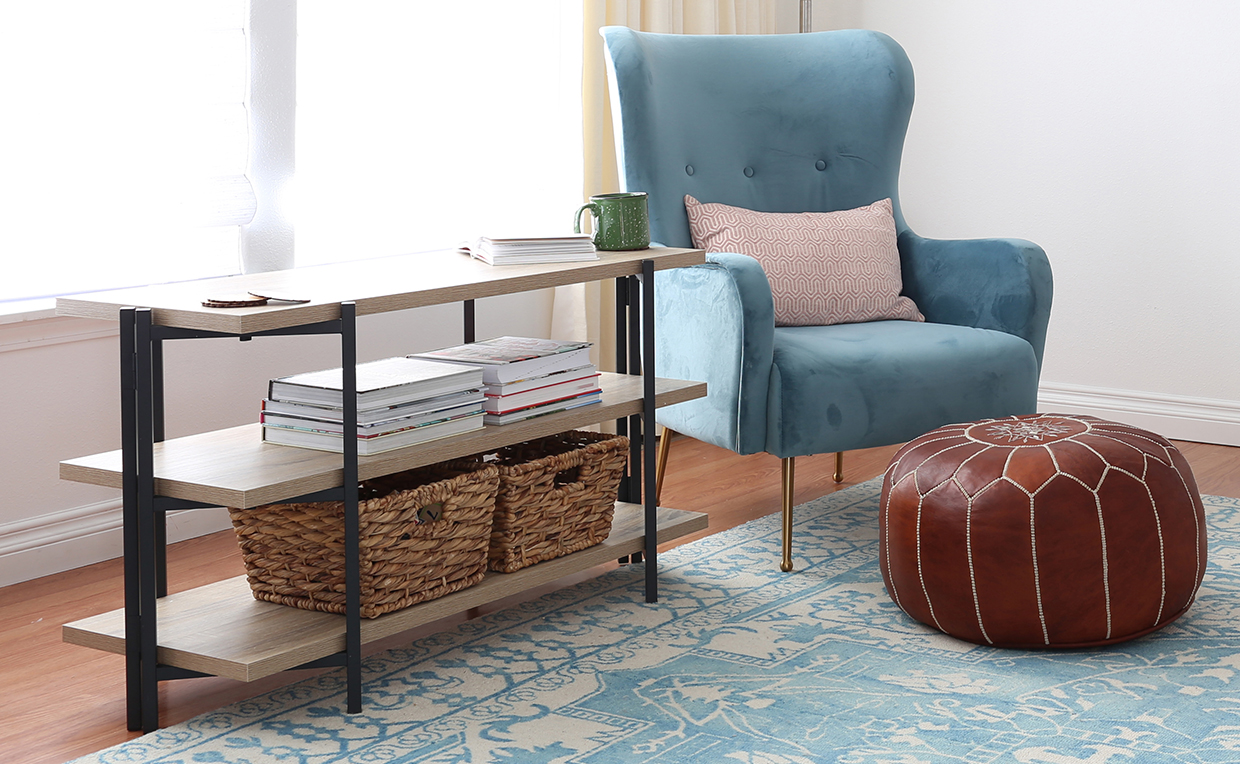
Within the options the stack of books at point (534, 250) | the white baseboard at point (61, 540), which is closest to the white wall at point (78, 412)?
the white baseboard at point (61, 540)

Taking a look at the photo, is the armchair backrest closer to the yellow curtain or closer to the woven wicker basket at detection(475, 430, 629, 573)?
the yellow curtain

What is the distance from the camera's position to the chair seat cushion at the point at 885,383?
2.38 m

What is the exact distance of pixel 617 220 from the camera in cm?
229

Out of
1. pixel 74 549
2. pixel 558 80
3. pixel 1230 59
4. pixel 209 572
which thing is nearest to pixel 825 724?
pixel 209 572

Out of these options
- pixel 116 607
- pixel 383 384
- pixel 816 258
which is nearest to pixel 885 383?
pixel 816 258

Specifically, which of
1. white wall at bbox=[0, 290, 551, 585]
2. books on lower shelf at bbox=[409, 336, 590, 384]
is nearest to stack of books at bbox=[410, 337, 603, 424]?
books on lower shelf at bbox=[409, 336, 590, 384]

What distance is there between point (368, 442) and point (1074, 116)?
2.57 m

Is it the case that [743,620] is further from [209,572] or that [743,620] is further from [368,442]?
[209,572]

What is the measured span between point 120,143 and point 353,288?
3.11 feet

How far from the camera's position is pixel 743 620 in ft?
7.09

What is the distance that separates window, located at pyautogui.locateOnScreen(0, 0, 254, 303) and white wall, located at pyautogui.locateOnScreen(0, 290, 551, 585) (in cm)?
12

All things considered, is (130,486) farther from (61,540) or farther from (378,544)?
(61,540)

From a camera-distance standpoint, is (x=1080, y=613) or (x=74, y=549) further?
(x=74, y=549)

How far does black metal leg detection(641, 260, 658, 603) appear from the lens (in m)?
2.21
